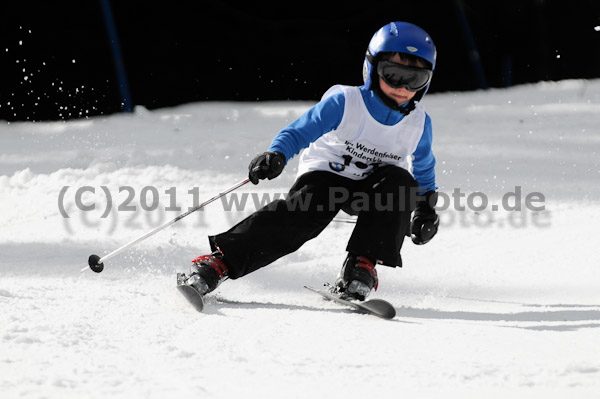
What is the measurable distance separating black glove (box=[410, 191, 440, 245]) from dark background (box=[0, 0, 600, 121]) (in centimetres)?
463

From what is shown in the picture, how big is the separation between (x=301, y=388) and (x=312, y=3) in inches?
251

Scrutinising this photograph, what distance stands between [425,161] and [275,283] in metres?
0.80

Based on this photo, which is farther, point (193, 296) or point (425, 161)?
point (425, 161)

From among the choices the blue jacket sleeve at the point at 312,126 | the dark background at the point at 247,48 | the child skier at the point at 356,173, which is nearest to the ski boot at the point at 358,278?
the child skier at the point at 356,173

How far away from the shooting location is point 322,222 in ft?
9.56

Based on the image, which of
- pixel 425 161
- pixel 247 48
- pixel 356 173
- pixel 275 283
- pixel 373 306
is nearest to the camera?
pixel 373 306

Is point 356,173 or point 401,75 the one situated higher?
point 401,75

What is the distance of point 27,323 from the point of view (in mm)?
2275

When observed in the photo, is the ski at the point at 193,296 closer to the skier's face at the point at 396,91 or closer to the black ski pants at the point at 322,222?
the black ski pants at the point at 322,222

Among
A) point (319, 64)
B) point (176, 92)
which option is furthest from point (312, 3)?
point (176, 92)

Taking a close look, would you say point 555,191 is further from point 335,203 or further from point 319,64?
point 319,64

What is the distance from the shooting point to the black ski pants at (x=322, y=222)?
280 cm

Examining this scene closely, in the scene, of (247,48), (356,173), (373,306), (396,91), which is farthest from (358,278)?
(247,48)

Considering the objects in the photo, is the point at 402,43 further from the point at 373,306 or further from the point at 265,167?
the point at 373,306
